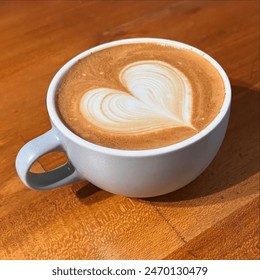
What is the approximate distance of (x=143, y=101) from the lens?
1.65ft

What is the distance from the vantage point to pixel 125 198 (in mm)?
525

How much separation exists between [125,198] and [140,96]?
0.38 ft

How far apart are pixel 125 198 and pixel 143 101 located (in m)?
0.11

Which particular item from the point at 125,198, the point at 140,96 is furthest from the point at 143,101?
the point at 125,198

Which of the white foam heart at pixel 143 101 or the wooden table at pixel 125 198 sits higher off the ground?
the white foam heart at pixel 143 101

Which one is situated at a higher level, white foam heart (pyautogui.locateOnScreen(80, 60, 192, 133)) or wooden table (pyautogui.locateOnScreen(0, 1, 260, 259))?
white foam heart (pyautogui.locateOnScreen(80, 60, 192, 133))

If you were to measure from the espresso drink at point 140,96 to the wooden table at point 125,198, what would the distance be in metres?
0.09

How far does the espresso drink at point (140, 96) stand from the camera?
1.53ft

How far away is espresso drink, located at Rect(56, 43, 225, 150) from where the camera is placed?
0.47m

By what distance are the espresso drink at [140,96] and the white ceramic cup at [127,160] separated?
0.01m

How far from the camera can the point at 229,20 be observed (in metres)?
0.77

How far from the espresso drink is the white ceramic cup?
14 mm

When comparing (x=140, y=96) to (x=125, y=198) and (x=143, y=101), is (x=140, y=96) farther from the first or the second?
(x=125, y=198)

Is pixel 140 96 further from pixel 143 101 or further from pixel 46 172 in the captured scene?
pixel 46 172
